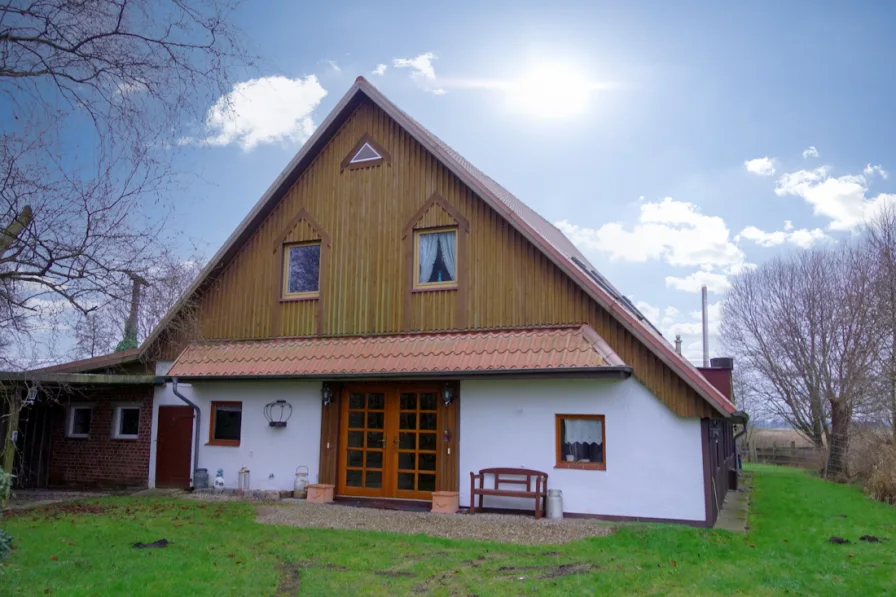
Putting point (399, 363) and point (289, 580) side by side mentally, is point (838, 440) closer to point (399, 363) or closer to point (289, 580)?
point (399, 363)

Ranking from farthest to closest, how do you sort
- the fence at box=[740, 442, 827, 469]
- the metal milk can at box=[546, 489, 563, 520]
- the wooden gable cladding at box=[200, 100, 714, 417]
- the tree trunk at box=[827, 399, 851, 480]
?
1. the fence at box=[740, 442, 827, 469]
2. the tree trunk at box=[827, 399, 851, 480]
3. the wooden gable cladding at box=[200, 100, 714, 417]
4. the metal milk can at box=[546, 489, 563, 520]

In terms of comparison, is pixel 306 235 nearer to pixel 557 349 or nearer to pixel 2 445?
pixel 557 349

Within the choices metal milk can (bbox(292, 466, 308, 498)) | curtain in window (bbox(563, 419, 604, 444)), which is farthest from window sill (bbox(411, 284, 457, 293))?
metal milk can (bbox(292, 466, 308, 498))

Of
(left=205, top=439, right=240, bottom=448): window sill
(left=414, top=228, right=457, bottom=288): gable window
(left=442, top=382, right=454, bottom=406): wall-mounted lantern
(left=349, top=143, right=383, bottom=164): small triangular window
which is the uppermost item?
(left=349, top=143, right=383, bottom=164): small triangular window

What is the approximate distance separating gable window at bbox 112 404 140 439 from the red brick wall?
10 cm

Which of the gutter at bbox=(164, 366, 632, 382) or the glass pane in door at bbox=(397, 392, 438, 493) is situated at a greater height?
the gutter at bbox=(164, 366, 632, 382)

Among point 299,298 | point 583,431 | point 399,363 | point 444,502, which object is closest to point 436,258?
point 399,363

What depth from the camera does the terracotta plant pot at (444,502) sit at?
11906 millimetres

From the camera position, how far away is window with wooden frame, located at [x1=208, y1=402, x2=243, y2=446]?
1448 cm

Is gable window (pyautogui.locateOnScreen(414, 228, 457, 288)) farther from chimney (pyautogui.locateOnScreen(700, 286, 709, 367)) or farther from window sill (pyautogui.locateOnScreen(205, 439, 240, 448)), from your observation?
chimney (pyautogui.locateOnScreen(700, 286, 709, 367))

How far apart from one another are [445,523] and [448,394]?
246 cm

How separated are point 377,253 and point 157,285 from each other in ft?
20.7

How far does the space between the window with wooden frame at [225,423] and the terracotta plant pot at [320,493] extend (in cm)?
230

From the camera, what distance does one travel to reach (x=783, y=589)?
7160 mm
